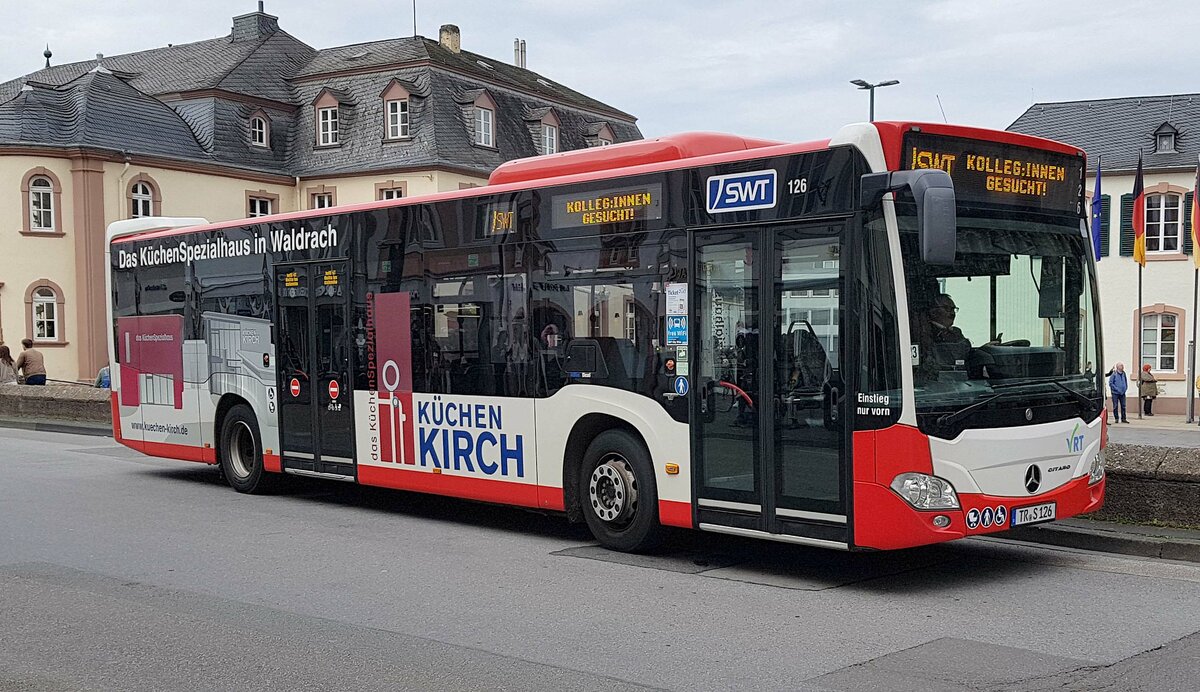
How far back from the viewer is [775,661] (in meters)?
6.36

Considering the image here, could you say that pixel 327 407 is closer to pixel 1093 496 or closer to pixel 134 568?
pixel 134 568

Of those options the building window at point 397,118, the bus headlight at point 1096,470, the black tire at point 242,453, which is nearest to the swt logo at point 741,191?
the bus headlight at point 1096,470

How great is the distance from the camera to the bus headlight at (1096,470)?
871 cm

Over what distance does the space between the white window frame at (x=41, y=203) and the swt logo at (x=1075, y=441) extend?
121 feet

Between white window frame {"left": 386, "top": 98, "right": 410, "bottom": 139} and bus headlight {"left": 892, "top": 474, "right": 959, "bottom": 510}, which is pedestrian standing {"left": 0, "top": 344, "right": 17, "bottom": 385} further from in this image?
bus headlight {"left": 892, "top": 474, "right": 959, "bottom": 510}

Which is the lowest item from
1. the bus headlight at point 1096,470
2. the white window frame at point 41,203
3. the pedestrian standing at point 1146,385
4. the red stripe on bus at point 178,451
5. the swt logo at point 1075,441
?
the pedestrian standing at point 1146,385

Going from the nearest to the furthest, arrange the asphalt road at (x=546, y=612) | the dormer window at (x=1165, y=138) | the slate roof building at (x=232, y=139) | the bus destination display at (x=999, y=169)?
the asphalt road at (x=546, y=612) < the bus destination display at (x=999, y=169) < the slate roof building at (x=232, y=139) < the dormer window at (x=1165, y=138)

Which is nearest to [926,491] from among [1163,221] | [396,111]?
[1163,221]

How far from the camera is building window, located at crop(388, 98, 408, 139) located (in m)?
44.4

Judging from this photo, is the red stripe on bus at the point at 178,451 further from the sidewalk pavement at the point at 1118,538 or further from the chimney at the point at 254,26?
the chimney at the point at 254,26

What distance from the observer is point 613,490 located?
9695 millimetres

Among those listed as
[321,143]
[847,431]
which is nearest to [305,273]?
[847,431]

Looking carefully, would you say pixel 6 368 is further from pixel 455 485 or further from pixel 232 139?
pixel 455 485

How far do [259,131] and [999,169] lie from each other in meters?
41.1
